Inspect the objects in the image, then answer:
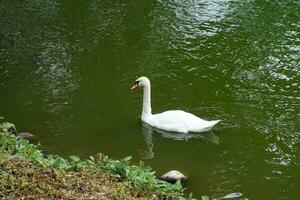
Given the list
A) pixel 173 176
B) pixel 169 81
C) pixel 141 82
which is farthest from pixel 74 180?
pixel 169 81

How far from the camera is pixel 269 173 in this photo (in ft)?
25.3

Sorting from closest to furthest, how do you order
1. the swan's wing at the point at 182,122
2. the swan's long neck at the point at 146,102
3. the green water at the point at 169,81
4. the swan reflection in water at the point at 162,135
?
the green water at the point at 169,81, the swan reflection in water at the point at 162,135, the swan's wing at the point at 182,122, the swan's long neck at the point at 146,102

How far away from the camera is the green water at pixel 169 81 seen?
819cm

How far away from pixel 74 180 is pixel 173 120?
3809 millimetres

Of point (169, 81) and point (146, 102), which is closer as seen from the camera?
point (146, 102)

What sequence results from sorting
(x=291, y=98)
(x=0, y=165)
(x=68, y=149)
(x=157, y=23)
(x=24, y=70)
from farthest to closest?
(x=157, y=23) → (x=24, y=70) → (x=291, y=98) → (x=68, y=149) → (x=0, y=165)

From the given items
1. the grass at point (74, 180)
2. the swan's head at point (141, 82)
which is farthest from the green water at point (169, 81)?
the grass at point (74, 180)

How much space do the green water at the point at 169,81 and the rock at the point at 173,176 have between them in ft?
0.65

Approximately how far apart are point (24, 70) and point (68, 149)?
364 centimetres

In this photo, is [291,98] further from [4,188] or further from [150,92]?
[4,188]

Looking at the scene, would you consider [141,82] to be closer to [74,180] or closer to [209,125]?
[209,125]

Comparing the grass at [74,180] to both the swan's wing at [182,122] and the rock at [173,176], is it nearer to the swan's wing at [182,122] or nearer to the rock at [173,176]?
the rock at [173,176]

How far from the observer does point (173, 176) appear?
739cm

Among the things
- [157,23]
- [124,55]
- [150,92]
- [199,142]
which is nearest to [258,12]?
[157,23]
